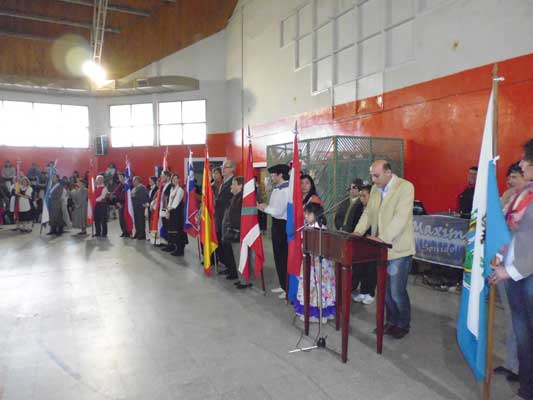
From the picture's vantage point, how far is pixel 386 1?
24.4ft

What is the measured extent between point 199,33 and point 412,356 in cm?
1428

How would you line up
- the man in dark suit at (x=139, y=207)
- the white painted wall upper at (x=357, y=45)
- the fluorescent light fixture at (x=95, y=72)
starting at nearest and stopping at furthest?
the white painted wall upper at (x=357, y=45) → the man in dark suit at (x=139, y=207) → the fluorescent light fixture at (x=95, y=72)

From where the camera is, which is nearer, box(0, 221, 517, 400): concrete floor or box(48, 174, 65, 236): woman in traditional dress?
box(0, 221, 517, 400): concrete floor

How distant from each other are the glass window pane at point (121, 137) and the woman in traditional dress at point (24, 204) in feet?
18.7

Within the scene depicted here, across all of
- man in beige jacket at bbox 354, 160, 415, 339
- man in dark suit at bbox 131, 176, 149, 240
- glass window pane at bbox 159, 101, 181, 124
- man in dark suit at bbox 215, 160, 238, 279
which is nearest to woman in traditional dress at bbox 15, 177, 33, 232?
man in dark suit at bbox 131, 176, 149, 240

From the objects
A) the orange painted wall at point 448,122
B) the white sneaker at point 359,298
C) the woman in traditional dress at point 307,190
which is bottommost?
the white sneaker at point 359,298

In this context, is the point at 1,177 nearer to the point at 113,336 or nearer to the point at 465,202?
the point at 113,336

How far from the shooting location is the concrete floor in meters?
2.60

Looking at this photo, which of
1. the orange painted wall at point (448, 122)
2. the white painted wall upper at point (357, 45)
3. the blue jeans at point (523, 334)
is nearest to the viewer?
the blue jeans at point (523, 334)

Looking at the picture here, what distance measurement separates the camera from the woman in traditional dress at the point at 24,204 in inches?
409

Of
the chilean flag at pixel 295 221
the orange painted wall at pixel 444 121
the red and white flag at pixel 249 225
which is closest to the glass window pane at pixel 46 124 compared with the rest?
the orange painted wall at pixel 444 121

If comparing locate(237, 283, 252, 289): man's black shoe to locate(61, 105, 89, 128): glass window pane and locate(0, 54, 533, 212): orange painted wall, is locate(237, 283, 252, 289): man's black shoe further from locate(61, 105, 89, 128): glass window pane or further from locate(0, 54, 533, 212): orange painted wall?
locate(61, 105, 89, 128): glass window pane

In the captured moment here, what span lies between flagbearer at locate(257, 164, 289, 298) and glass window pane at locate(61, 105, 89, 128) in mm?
14054

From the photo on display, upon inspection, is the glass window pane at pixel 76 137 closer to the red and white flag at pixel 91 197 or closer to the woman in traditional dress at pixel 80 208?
the woman in traditional dress at pixel 80 208
